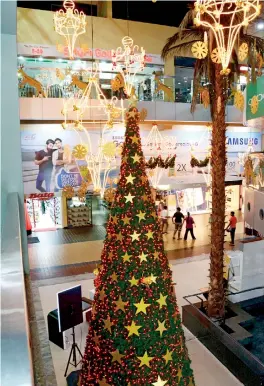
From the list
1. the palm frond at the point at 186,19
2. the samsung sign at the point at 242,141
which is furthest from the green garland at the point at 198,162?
the palm frond at the point at 186,19

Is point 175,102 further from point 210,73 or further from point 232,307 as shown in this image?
point 232,307

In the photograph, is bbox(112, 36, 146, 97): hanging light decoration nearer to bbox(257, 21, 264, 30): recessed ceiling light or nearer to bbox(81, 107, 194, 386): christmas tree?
bbox(81, 107, 194, 386): christmas tree

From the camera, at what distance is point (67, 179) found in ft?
46.3

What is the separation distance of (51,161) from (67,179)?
0.97 meters

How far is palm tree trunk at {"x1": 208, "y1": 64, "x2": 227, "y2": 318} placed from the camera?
7.32 m

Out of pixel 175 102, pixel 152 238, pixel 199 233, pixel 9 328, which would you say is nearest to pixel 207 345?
pixel 152 238

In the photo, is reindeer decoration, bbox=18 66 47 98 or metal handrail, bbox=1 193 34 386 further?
reindeer decoration, bbox=18 66 47 98

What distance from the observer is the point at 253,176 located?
1158 centimetres

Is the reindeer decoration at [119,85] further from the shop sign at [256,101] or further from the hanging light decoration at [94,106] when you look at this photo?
the shop sign at [256,101]

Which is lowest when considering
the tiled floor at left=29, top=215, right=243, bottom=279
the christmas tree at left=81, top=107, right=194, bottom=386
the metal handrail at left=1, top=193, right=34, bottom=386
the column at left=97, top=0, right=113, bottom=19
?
the tiled floor at left=29, top=215, right=243, bottom=279

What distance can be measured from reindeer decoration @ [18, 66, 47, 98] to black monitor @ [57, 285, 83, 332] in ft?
32.3

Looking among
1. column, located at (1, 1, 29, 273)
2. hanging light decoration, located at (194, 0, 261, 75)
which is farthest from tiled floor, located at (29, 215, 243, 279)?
hanging light decoration, located at (194, 0, 261, 75)

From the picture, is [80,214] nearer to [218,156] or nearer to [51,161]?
[51,161]

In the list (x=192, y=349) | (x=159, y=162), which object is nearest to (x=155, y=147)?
(x=159, y=162)
